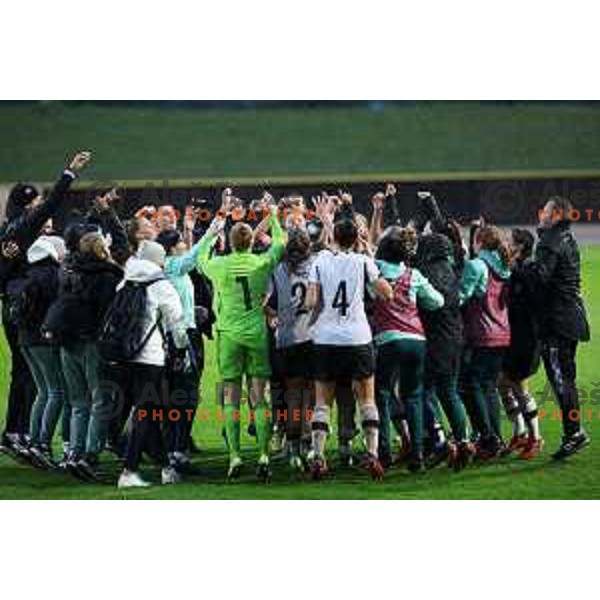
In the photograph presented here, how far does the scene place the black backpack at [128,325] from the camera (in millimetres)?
8414

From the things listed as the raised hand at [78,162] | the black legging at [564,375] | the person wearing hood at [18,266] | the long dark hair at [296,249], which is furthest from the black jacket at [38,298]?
the black legging at [564,375]

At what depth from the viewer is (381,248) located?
864 cm

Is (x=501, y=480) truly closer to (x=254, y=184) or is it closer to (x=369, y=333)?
(x=369, y=333)

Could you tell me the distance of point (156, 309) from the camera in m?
8.46

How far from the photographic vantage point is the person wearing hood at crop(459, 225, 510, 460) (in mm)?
9133

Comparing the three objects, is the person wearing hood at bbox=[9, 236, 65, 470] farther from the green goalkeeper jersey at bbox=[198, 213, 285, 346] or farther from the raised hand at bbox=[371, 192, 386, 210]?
the raised hand at bbox=[371, 192, 386, 210]

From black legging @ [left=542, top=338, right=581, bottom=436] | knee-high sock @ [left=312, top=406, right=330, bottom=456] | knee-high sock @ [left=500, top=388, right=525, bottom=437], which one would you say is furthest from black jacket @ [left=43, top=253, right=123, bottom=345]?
black legging @ [left=542, top=338, right=581, bottom=436]

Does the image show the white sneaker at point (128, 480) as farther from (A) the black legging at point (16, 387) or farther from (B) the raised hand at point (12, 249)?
(B) the raised hand at point (12, 249)

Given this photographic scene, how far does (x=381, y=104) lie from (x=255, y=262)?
1408 mm

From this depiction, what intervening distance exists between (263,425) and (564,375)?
78.5 inches

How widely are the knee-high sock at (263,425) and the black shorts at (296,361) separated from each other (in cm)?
28

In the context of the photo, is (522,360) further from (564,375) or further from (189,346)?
(189,346)

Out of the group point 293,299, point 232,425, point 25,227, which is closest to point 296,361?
point 293,299

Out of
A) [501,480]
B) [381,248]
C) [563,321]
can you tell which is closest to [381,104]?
[381,248]
